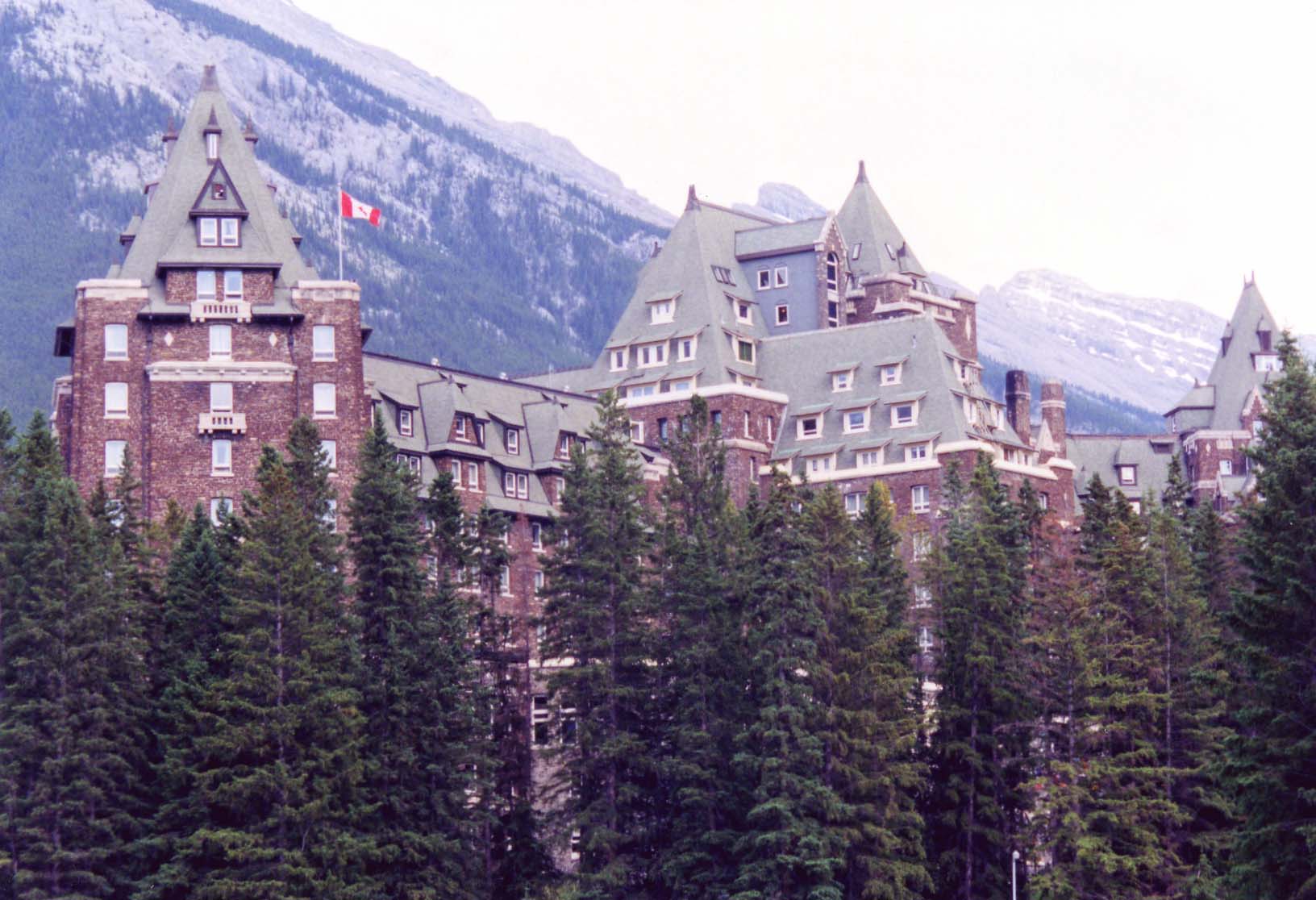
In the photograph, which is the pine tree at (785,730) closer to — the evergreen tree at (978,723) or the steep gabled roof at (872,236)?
the evergreen tree at (978,723)

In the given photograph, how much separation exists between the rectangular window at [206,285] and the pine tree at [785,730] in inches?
1244

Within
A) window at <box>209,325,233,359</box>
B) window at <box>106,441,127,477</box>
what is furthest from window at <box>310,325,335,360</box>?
window at <box>106,441,127,477</box>

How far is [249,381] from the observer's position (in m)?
119

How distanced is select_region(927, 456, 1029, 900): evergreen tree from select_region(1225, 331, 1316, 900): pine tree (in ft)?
82.8

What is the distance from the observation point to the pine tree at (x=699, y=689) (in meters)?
99.6

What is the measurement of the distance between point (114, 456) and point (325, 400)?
33.6 ft

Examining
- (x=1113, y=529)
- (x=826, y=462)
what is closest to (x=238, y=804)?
(x=1113, y=529)

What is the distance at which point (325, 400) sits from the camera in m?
119

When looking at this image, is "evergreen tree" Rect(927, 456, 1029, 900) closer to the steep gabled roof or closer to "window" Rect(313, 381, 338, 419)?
"window" Rect(313, 381, 338, 419)

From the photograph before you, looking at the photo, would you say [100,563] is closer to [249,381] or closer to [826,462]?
[249,381]

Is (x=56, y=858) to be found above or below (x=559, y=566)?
below

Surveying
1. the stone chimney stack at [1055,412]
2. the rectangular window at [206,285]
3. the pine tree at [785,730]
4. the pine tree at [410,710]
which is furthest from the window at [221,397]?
the stone chimney stack at [1055,412]

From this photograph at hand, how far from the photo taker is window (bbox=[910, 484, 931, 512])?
14638cm

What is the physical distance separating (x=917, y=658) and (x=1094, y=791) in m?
30.9
